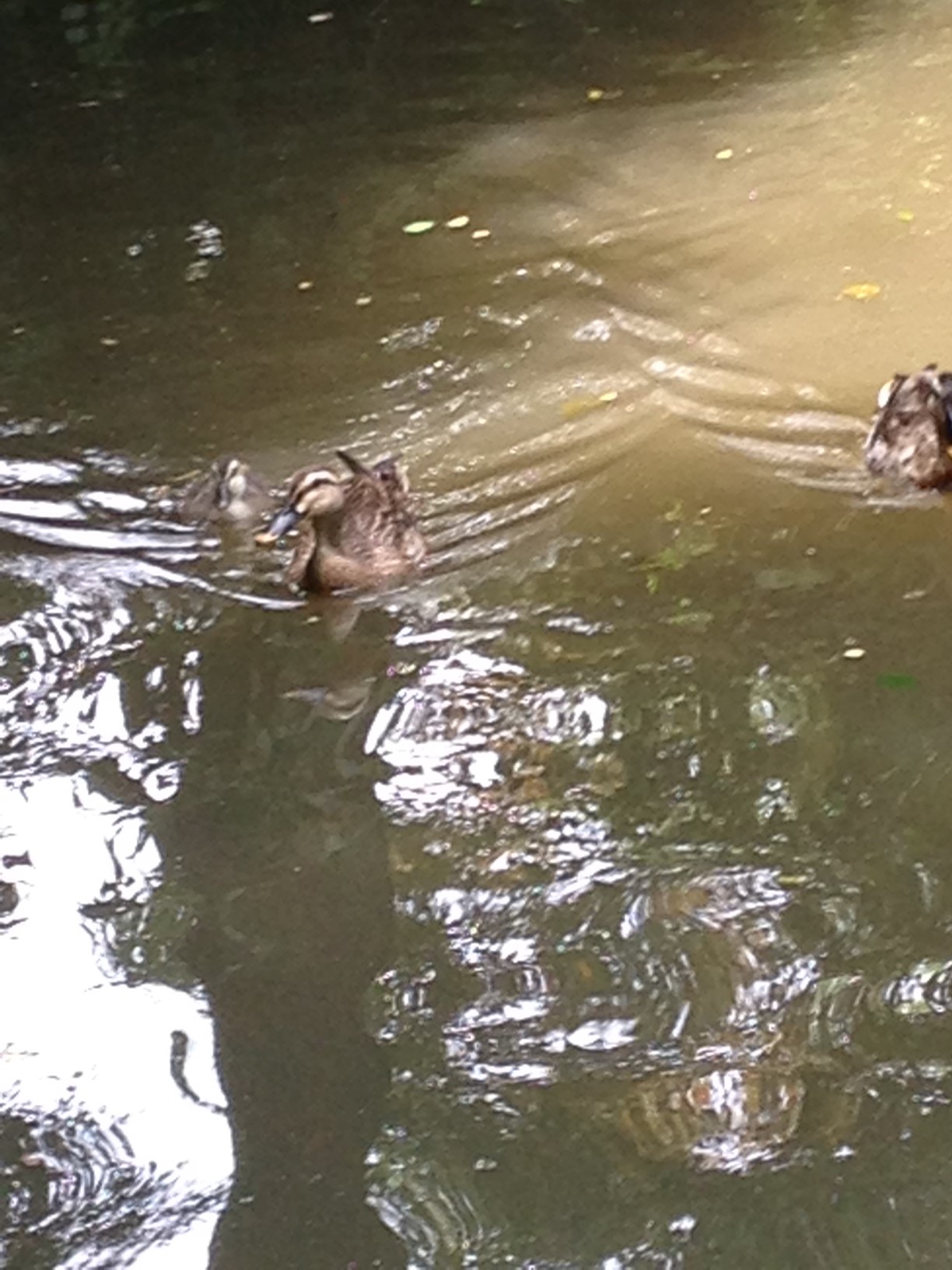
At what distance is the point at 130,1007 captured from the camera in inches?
200

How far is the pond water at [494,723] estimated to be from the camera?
177 inches

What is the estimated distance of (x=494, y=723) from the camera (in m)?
6.03

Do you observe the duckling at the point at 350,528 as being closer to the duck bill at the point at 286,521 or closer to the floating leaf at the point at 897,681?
the duck bill at the point at 286,521

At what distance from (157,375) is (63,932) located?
392 cm

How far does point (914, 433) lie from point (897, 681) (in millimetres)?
1325

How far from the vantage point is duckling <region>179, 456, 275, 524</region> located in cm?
726

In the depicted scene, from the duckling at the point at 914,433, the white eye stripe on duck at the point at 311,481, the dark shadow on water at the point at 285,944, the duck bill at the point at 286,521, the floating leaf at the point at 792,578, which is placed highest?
the white eye stripe on duck at the point at 311,481

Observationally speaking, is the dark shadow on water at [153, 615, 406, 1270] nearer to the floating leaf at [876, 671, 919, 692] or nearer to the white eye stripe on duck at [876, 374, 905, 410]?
the floating leaf at [876, 671, 919, 692]

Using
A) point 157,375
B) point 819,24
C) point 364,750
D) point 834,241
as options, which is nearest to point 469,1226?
point 364,750

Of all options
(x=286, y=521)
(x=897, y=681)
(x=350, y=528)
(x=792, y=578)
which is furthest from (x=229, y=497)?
(x=897, y=681)

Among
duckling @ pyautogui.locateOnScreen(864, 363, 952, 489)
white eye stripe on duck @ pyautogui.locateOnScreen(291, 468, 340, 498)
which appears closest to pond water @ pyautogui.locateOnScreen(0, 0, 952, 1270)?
duckling @ pyautogui.locateOnScreen(864, 363, 952, 489)

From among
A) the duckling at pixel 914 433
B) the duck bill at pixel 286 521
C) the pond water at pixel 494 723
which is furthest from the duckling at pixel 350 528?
the duckling at pixel 914 433

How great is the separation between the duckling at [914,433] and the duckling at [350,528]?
176cm

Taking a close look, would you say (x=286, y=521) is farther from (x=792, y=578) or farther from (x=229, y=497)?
(x=792, y=578)
